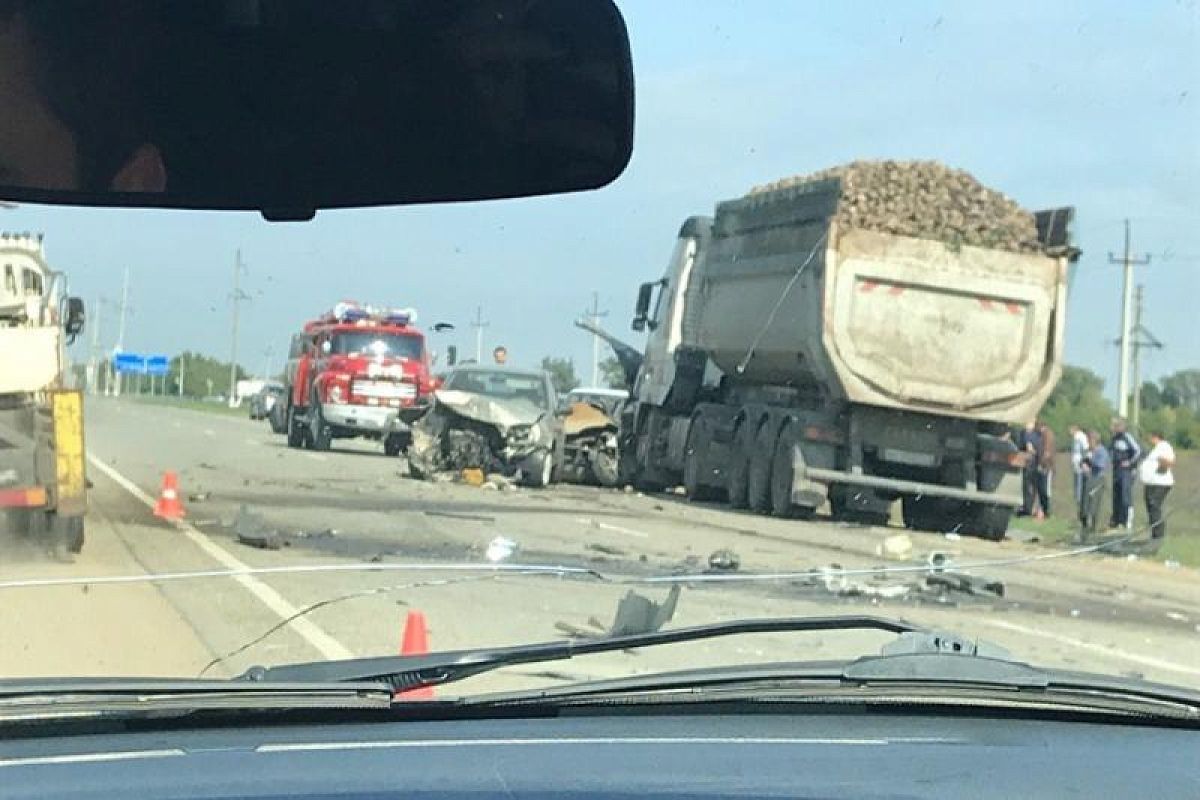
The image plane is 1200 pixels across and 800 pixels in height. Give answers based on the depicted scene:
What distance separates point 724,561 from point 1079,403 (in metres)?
1.12

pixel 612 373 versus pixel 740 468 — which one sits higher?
pixel 612 373

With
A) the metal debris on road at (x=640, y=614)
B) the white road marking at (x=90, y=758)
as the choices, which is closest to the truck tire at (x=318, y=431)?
the metal debris on road at (x=640, y=614)

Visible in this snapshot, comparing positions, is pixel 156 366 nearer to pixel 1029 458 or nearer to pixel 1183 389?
pixel 1183 389

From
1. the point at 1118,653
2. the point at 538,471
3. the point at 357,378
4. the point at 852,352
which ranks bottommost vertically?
the point at 1118,653

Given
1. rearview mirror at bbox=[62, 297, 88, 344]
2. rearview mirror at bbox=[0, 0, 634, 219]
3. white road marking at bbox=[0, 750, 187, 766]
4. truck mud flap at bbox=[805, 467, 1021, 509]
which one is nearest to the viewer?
white road marking at bbox=[0, 750, 187, 766]

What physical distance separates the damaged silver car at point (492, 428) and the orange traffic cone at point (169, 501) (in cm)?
66

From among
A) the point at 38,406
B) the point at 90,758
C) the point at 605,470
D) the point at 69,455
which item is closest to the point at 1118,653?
the point at 605,470

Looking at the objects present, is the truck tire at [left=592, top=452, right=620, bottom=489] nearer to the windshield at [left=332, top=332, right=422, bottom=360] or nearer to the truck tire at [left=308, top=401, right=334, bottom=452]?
the truck tire at [left=308, top=401, right=334, bottom=452]

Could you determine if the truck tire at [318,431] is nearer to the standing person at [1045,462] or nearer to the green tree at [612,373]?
the green tree at [612,373]

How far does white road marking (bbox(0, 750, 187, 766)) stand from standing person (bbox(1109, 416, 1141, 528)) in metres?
2.54

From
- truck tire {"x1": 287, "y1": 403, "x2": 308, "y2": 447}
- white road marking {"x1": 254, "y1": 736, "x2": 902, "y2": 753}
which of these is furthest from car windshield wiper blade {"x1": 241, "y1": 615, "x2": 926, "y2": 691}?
truck tire {"x1": 287, "y1": 403, "x2": 308, "y2": 447}

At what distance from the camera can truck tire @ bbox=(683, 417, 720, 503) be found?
224 inches

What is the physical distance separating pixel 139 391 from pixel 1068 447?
13.3 feet

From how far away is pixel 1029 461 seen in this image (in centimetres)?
752
